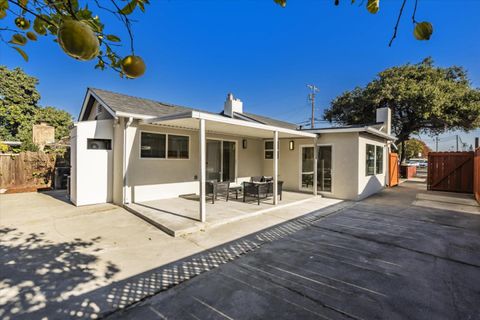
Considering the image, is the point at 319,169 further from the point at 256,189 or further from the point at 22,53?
the point at 22,53

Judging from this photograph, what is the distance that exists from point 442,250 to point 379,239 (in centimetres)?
96

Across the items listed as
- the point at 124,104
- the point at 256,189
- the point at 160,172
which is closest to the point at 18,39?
the point at 256,189

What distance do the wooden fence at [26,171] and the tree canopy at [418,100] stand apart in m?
22.3

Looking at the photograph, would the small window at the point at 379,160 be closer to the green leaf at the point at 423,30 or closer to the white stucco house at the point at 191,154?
the white stucco house at the point at 191,154

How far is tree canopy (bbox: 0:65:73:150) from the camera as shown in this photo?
18.2 m

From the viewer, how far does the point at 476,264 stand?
3.57m

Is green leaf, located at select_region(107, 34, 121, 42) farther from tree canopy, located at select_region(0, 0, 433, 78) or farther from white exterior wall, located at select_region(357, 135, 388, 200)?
white exterior wall, located at select_region(357, 135, 388, 200)

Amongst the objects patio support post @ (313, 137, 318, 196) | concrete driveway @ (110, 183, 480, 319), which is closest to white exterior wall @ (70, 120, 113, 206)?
concrete driveway @ (110, 183, 480, 319)

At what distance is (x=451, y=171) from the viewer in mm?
11648

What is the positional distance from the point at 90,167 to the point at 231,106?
23.8 feet

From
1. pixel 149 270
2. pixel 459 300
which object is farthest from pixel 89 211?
pixel 459 300

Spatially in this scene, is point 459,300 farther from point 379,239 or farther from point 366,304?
point 379,239

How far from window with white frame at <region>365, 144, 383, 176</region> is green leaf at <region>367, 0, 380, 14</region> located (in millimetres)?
9285

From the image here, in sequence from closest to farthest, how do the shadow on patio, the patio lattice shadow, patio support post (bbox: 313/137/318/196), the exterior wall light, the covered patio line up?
the shadow on patio
the patio lattice shadow
the covered patio
patio support post (bbox: 313/137/318/196)
the exterior wall light
